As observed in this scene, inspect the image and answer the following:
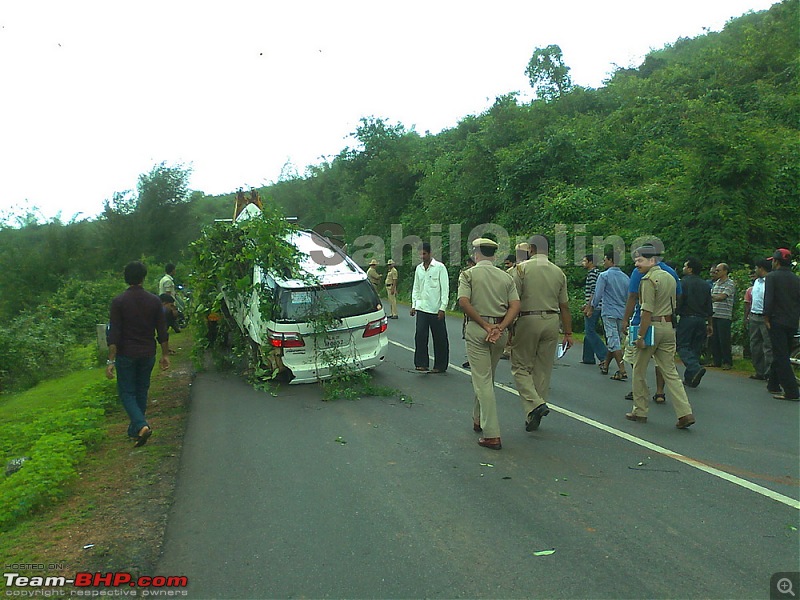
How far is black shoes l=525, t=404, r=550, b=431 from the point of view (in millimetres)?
7332

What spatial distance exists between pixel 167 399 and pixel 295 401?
201 cm

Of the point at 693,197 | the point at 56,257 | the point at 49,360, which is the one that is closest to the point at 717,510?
the point at 693,197

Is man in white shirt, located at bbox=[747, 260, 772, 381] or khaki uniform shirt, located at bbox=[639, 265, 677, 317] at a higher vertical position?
khaki uniform shirt, located at bbox=[639, 265, 677, 317]

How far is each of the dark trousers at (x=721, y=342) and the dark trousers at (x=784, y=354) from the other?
2802 mm

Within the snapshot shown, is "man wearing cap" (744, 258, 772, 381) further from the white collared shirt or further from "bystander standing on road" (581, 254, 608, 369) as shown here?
the white collared shirt

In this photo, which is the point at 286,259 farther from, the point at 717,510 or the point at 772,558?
the point at 772,558

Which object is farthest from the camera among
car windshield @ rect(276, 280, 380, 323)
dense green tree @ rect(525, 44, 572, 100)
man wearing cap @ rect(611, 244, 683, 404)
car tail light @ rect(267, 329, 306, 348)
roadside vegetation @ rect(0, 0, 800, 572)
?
dense green tree @ rect(525, 44, 572, 100)

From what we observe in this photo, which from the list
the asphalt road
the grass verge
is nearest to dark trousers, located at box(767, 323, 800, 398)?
the asphalt road

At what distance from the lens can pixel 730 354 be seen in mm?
12344

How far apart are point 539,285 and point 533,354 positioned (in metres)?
0.76

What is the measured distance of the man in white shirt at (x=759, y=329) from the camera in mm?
10453

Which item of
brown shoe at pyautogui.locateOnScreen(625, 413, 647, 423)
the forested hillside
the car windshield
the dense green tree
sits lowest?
brown shoe at pyautogui.locateOnScreen(625, 413, 647, 423)

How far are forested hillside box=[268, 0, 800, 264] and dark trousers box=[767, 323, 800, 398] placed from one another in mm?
6104

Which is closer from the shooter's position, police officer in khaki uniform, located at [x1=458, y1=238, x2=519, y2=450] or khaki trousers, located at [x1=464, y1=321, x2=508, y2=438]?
khaki trousers, located at [x1=464, y1=321, x2=508, y2=438]
